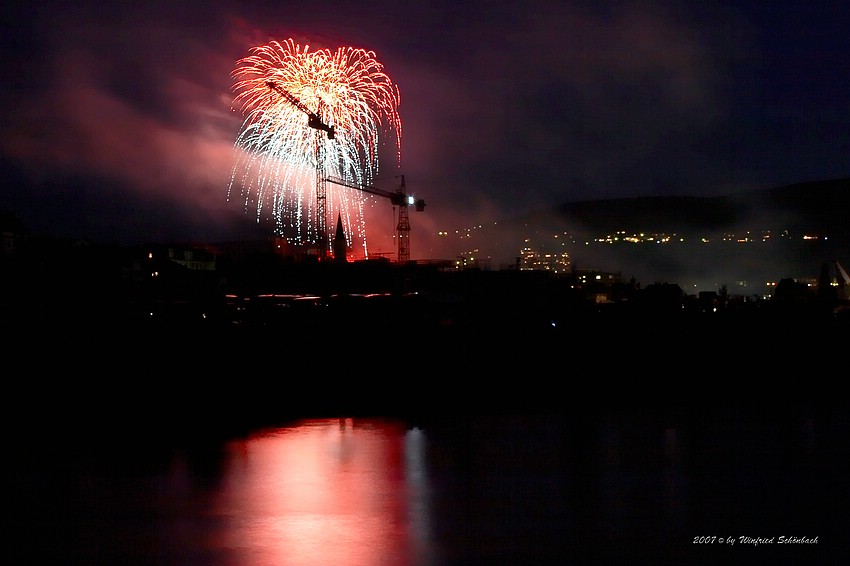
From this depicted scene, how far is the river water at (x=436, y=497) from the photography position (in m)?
8.10

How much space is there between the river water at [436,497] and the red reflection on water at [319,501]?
3 centimetres

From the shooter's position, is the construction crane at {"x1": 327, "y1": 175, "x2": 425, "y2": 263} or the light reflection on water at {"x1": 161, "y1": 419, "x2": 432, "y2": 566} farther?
the construction crane at {"x1": 327, "y1": 175, "x2": 425, "y2": 263}

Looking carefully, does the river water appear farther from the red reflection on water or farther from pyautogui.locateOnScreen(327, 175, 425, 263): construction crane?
pyautogui.locateOnScreen(327, 175, 425, 263): construction crane

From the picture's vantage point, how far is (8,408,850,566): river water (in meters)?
8.10

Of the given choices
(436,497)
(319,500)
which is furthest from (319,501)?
(436,497)

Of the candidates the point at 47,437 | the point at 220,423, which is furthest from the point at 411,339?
the point at 47,437

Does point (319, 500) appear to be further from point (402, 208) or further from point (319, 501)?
point (402, 208)

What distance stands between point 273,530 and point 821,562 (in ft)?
16.6

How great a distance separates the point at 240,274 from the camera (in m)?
49.8

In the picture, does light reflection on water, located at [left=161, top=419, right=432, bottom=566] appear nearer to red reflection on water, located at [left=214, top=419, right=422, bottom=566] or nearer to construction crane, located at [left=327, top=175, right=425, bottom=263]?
red reflection on water, located at [left=214, top=419, right=422, bottom=566]

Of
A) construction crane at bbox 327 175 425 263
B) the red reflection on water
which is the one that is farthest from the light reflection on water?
construction crane at bbox 327 175 425 263

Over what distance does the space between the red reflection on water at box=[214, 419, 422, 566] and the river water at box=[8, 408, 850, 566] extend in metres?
0.03

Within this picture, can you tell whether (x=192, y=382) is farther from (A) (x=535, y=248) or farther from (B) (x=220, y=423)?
(A) (x=535, y=248)

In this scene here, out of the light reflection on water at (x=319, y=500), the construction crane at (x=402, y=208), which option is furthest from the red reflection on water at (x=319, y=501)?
the construction crane at (x=402, y=208)
